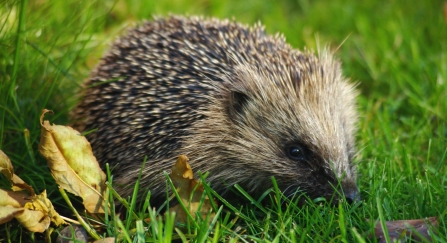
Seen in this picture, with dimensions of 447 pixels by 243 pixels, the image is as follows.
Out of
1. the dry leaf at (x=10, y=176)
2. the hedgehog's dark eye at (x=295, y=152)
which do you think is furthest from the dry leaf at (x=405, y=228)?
the dry leaf at (x=10, y=176)

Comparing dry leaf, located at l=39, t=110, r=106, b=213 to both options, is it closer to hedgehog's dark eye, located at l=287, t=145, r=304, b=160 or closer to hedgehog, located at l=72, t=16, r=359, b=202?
hedgehog, located at l=72, t=16, r=359, b=202

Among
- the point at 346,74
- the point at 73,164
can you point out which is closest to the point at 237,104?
the point at 73,164

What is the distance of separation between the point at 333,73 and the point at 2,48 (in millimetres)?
2218

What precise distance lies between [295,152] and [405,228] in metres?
0.89

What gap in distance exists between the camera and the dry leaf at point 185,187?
327cm

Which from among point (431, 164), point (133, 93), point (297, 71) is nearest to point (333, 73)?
point (297, 71)

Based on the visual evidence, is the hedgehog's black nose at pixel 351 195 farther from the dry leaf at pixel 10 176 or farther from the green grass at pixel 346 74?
the dry leaf at pixel 10 176

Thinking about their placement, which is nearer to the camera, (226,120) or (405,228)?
(405,228)

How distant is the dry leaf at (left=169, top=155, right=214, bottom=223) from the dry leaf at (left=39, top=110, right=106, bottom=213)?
1.41 ft

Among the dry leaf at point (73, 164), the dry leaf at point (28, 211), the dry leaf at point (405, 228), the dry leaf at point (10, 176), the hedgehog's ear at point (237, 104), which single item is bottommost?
the dry leaf at point (28, 211)

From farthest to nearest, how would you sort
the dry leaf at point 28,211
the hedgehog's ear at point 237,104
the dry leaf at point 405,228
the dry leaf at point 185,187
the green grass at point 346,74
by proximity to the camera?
the hedgehog's ear at point 237,104 → the dry leaf at point 185,187 → the green grass at point 346,74 → the dry leaf at point 28,211 → the dry leaf at point 405,228

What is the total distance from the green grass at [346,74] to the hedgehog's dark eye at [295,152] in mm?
319

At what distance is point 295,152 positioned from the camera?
362cm

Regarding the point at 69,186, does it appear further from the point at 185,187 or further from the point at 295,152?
the point at 295,152
